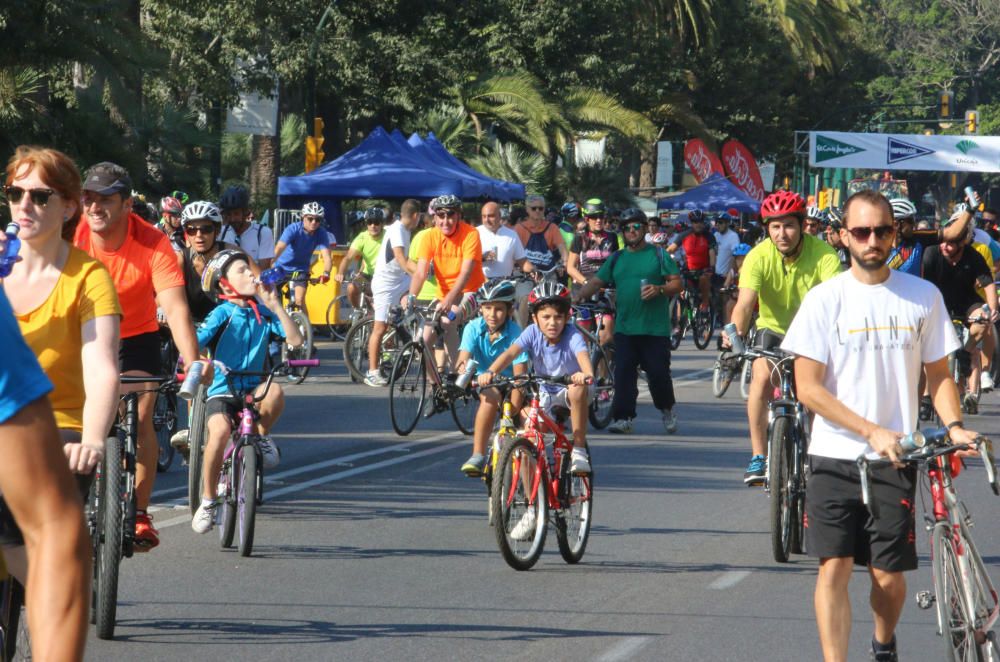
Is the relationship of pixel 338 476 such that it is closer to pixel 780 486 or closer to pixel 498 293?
pixel 498 293

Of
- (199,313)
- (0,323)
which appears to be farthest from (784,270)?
(0,323)

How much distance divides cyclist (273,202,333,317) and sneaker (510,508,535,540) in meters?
10.9

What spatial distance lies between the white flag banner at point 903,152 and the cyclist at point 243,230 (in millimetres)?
33733

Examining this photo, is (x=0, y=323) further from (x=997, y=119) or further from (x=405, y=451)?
(x=997, y=119)

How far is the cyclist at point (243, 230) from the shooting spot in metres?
12.9

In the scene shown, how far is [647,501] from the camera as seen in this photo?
34.8ft

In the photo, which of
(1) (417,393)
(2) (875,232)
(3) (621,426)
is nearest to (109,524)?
(2) (875,232)

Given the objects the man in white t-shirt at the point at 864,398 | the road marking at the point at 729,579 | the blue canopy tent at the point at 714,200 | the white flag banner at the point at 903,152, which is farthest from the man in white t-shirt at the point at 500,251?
the white flag banner at the point at 903,152

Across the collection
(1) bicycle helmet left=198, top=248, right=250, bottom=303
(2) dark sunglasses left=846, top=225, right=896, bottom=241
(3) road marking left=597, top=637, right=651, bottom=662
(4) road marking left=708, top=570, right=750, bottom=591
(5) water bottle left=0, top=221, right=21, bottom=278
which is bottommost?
(4) road marking left=708, top=570, right=750, bottom=591

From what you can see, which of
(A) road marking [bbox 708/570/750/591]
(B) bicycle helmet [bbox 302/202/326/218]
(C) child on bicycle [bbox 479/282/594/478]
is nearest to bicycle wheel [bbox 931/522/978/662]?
(A) road marking [bbox 708/570/750/591]

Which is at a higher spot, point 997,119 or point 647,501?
point 997,119

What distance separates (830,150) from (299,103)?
16.4 meters

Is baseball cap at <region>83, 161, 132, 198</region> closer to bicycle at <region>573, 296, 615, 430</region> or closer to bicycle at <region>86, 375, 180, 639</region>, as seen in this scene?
bicycle at <region>86, 375, 180, 639</region>

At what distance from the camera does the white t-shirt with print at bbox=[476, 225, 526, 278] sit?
1695 cm
